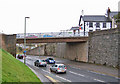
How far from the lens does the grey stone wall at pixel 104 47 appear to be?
33.1 m

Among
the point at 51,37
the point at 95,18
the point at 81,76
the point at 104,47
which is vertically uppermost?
the point at 95,18

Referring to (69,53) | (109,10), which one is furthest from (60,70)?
(109,10)

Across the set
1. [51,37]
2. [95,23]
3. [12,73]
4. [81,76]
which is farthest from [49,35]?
[12,73]

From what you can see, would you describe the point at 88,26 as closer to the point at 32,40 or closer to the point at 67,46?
the point at 67,46

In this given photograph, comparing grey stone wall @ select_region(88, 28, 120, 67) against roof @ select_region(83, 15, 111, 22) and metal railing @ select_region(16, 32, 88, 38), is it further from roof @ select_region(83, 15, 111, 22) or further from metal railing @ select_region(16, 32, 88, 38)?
roof @ select_region(83, 15, 111, 22)

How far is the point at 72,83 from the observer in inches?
722

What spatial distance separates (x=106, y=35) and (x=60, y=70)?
600 inches

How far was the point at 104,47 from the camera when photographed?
36844mm

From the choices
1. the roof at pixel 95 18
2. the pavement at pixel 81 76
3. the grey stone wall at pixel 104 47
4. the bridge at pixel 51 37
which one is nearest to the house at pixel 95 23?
the roof at pixel 95 18

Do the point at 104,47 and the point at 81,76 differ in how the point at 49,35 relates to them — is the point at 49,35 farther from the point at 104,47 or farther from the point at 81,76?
the point at 81,76

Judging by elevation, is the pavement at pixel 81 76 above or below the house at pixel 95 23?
below

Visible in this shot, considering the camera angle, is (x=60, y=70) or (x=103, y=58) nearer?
(x=60, y=70)

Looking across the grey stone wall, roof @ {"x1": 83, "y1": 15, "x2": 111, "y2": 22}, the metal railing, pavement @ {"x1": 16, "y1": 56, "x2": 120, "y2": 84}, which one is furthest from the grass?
roof @ {"x1": 83, "y1": 15, "x2": 111, "y2": 22}

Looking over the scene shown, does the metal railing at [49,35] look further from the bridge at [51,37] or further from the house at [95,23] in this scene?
the house at [95,23]
